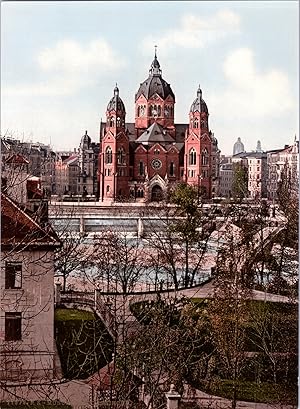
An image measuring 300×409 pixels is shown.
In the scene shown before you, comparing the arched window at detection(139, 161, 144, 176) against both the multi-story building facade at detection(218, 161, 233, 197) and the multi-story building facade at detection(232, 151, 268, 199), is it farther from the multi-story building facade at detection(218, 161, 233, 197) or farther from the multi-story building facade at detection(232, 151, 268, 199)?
the multi-story building facade at detection(232, 151, 268, 199)

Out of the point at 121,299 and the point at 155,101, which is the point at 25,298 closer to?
the point at 121,299

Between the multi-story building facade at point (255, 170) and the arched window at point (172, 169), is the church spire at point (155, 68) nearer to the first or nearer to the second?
the multi-story building facade at point (255, 170)

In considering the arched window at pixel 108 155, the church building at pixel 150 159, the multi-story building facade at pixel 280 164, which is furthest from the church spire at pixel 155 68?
the arched window at pixel 108 155

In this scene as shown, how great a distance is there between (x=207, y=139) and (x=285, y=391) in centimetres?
127

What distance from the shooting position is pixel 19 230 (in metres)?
2.13

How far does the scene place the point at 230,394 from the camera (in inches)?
94.7

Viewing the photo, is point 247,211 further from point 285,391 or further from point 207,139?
point 285,391

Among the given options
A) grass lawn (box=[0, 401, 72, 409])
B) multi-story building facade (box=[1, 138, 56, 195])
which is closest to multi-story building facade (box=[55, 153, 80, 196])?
multi-story building facade (box=[1, 138, 56, 195])

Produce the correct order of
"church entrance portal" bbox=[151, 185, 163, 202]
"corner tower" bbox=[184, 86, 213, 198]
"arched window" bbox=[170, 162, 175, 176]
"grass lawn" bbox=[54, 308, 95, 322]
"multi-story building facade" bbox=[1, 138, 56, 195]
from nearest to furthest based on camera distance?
"multi-story building facade" bbox=[1, 138, 56, 195], "grass lawn" bbox=[54, 308, 95, 322], "corner tower" bbox=[184, 86, 213, 198], "church entrance portal" bbox=[151, 185, 163, 202], "arched window" bbox=[170, 162, 175, 176]

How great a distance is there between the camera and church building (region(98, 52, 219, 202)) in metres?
3.46

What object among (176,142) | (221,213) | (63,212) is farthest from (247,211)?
(63,212)

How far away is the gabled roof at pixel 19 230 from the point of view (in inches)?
81.6

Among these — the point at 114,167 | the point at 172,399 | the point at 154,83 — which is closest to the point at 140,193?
the point at 114,167

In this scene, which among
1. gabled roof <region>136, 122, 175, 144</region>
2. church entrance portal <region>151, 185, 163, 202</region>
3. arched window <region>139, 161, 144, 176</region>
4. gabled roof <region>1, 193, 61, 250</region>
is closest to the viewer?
gabled roof <region>1, 193, 61, 250</region>
